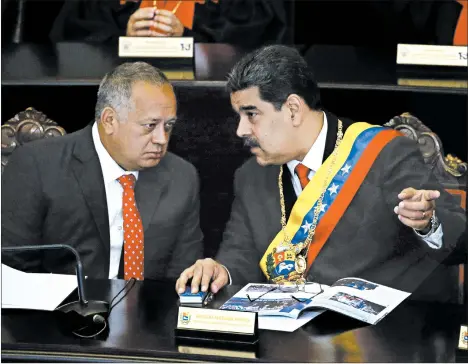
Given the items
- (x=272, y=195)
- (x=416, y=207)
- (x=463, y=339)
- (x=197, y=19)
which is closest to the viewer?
(x=463, y=339)

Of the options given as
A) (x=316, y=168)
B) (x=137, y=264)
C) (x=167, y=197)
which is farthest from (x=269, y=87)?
(x=137, y=264)

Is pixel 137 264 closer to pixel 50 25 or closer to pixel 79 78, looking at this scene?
pixel 79 78

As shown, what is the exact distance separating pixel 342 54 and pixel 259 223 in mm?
728

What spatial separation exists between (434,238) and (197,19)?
4.04 ft

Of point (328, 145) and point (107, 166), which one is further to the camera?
point (107, 166)

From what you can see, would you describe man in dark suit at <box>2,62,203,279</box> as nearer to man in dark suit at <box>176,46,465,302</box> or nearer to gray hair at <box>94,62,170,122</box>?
gray hair at <box>94,62,170,122</box>

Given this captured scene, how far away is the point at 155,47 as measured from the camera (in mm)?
3311

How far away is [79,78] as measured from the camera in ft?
10.9

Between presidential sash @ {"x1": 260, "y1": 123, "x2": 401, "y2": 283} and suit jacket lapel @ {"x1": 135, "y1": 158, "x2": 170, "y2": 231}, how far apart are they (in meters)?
0.46

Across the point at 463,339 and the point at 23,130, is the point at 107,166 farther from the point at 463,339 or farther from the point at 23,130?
the point at 463,339

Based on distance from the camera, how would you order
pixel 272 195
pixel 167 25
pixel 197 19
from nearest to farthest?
pixel 272 195 → pixel 167 25 → pixel 197 19

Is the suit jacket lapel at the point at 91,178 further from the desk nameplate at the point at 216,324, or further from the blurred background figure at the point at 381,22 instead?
the blurred background figure at the point at 381,22

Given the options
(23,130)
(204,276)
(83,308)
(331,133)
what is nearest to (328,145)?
(331,133)

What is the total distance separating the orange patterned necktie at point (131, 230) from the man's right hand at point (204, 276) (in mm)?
191
